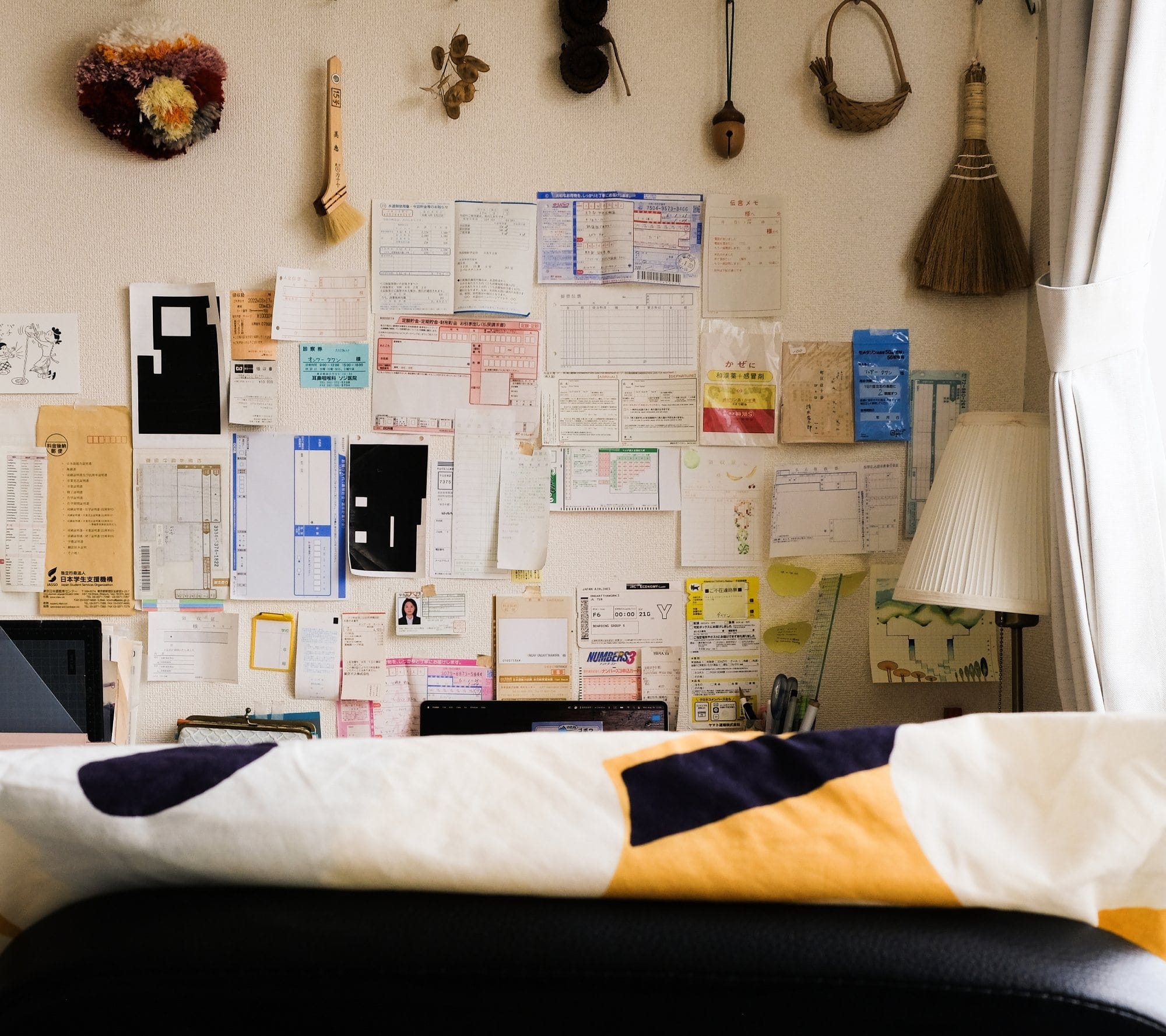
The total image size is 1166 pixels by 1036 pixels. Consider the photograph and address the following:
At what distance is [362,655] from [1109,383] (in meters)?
1.40

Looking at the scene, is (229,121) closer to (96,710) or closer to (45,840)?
(96,710)

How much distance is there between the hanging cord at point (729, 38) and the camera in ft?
5.57

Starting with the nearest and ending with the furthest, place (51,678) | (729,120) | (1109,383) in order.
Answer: (1109,383)
(51,678)
(729,120)

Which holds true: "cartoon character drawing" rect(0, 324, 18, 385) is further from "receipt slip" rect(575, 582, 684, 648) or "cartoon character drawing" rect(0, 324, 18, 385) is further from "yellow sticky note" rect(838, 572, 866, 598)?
"yellow sticky note" rect(838, 572, 866, 598)

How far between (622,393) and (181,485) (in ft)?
2.92

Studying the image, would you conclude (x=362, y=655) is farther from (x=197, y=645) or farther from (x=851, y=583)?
(x=851, y=583)

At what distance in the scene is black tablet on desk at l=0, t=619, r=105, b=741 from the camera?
155 cm

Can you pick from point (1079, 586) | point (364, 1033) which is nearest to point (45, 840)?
point (364, 1033)

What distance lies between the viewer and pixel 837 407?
1.75 meters

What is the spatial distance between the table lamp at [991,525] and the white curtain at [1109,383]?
1.5 inches

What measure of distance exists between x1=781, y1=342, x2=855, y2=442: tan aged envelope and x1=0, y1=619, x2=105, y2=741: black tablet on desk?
137 cm

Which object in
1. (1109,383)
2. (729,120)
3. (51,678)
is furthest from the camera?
(729,120)

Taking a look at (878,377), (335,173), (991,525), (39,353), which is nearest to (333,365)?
(335,173)

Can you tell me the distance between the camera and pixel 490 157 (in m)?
1.71
